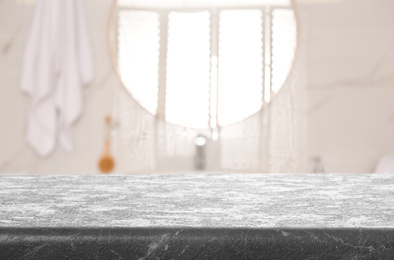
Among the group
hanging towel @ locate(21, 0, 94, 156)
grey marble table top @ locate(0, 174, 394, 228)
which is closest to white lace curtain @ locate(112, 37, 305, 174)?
hanging towel @ locate(21, 0, 94, 156)

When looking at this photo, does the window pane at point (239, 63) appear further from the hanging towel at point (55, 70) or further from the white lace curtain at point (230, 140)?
the hanging towel at point (55, 70)

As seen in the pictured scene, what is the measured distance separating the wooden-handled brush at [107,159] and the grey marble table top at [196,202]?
1488 mm

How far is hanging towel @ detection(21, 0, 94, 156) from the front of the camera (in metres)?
1.99

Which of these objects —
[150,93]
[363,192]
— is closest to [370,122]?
[150,93]

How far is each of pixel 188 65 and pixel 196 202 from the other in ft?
5.74

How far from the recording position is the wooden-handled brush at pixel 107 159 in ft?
6.66

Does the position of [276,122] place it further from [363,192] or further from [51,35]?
[363,192]

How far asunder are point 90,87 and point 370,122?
3.68 ft

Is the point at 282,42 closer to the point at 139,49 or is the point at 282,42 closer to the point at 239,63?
the point at 239,63

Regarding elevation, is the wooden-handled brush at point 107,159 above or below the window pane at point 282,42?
below

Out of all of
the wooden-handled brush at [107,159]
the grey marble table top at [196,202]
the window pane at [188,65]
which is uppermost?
the window pane at [188,65]

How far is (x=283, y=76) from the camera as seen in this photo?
2025 mm

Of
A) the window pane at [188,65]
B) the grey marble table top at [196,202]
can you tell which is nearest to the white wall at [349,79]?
the window pane at [188,65]

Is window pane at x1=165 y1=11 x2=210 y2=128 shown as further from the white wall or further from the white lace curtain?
the white wall
